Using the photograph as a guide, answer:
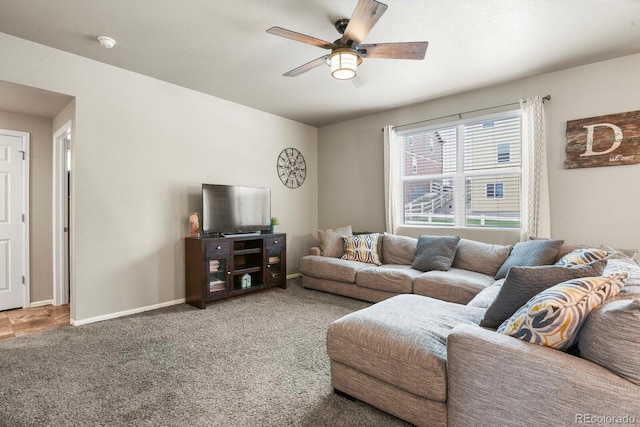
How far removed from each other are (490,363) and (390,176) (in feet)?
11.7

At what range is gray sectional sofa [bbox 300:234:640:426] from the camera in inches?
43.1

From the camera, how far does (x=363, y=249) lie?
14.1 feet

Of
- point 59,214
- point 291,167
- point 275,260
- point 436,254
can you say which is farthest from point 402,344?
point 59,214

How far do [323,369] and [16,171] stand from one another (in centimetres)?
425

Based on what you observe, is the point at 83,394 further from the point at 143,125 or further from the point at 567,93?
the point at 567,93

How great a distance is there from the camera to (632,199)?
3.03m

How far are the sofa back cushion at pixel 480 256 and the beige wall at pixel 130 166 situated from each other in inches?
123

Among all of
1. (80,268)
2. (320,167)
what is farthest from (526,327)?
(320,167)

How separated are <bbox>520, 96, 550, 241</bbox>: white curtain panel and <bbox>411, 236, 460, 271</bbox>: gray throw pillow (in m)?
0.80

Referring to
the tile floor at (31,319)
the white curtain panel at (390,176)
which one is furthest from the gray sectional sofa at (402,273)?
the tile floor at (31,319)

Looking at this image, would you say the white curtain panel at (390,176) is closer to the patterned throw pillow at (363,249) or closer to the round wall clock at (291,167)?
the patterned throw pillow at (363,249)

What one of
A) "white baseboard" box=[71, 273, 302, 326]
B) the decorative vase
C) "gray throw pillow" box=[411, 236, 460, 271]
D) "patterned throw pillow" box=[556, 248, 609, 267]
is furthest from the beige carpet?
"patterned throw pillow" box=[556, 248, 609, 267]

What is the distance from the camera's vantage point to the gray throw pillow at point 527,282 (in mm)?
1485

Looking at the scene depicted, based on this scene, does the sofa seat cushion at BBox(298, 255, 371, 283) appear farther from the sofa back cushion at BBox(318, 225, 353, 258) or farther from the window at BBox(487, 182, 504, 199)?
the window at BBox(487, 182, 504, 199)
